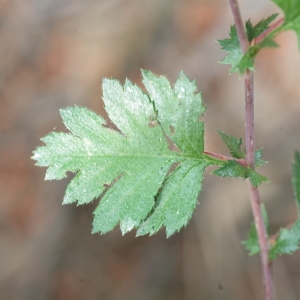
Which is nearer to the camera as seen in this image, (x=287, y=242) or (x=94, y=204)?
(x=287, y=242)

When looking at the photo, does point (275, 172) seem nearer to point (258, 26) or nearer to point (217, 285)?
point (217, 285)

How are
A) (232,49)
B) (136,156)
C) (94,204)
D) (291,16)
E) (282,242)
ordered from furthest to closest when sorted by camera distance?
(94,204) → (282,242) → (136,156) → (232,49) → (291,16)

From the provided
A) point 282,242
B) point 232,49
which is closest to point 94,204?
point 282,242

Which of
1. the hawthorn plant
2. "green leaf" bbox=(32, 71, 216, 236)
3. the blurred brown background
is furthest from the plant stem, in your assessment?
the blurred brown background

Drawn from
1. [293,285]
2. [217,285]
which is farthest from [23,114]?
[293,285]

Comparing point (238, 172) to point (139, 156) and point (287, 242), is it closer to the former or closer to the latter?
point (139, 156)

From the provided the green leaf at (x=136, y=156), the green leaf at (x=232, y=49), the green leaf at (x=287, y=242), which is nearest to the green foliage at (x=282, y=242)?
the green leaf at (x=287, y=242)
